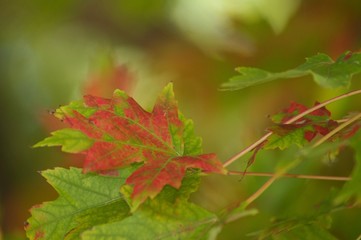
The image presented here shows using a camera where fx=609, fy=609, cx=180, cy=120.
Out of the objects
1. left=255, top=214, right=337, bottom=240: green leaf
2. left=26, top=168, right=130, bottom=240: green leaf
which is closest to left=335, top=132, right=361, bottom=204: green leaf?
left=255, top=214, right=337, bottom=240: green leaf

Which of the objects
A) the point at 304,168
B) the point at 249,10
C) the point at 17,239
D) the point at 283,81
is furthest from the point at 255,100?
the point at 17,239

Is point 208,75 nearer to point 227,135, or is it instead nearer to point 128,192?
point 227,135

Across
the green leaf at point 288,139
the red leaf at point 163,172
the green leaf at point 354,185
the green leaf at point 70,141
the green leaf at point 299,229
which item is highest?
the green leaf at point 70,141

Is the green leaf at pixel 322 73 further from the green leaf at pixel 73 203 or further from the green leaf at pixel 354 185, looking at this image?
the green leaf at pixel 73 203

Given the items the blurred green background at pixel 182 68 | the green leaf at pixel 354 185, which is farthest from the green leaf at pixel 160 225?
the blurred green background at pixel 182 68

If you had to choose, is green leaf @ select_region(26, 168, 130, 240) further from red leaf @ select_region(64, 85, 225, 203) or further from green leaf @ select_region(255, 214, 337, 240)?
green leaf @ select_region(255, 214, 337, 240)
